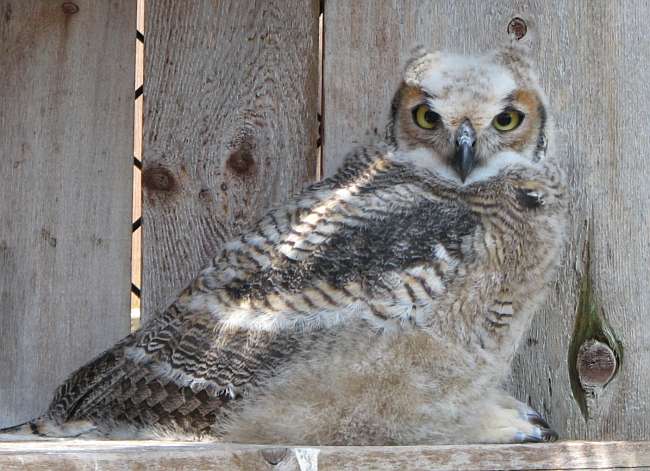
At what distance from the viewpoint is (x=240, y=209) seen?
2621 mm

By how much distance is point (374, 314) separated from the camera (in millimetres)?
2035

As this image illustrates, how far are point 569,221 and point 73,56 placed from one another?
1232 mm

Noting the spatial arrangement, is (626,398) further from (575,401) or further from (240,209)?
(240,209)

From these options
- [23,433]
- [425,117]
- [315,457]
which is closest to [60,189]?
[23,433]

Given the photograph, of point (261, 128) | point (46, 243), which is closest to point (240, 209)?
point (261, 128)

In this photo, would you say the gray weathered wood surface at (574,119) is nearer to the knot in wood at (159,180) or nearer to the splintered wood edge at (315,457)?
the knot in wood at (159,180)

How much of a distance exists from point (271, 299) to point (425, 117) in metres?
0.59

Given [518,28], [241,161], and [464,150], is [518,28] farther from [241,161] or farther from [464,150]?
[241,161]

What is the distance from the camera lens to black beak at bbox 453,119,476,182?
2.28 m

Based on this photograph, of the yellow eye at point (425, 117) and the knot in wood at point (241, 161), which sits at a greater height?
the yellow eye at point (425, 117)

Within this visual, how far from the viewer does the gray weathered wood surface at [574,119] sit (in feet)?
8.14

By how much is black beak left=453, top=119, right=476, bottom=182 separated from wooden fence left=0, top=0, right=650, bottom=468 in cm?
33

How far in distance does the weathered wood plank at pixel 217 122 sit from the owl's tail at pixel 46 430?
1.40ft

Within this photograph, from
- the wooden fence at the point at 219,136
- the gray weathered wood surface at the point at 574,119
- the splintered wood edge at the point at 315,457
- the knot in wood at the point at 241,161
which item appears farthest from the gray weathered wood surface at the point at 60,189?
the splintered wood edge at the point at 315,457
